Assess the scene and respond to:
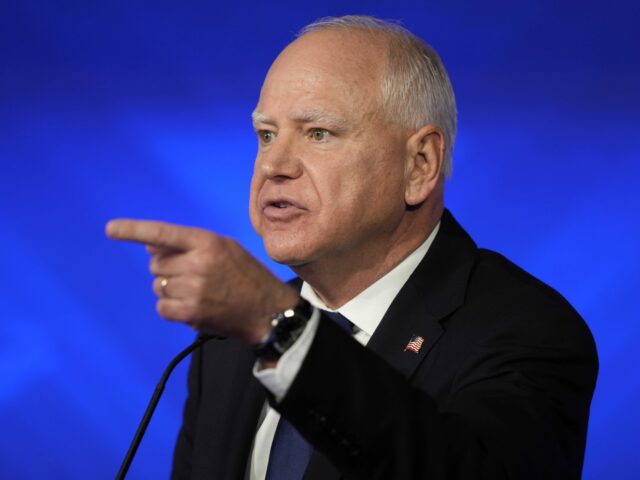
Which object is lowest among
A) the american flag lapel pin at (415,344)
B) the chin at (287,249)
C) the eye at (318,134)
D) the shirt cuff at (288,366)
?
the shirt cuff at (288,366)

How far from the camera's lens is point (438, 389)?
1.77 metres

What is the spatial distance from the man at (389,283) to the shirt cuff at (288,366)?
26cm

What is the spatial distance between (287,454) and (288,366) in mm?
721

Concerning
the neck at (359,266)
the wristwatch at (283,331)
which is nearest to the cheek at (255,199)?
the neck at (359,266)

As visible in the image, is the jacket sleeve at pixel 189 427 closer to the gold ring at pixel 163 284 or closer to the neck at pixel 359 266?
the neck at pixel 359 266

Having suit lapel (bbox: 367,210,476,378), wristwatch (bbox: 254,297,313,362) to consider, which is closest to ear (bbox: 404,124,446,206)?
suit lapel (bbox: 367,210,476,378)

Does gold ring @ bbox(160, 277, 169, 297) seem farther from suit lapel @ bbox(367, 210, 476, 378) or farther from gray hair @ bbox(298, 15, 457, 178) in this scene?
gray hair @ bbox(298, 15, 457, 178)

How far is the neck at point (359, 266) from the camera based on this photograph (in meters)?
2.01

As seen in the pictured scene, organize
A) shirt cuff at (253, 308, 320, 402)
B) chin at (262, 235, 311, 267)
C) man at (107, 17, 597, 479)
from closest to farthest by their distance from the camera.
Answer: shirt cuff at (253, 308, 320, 402)
man at (107, 17, 597, 479)
chin at (262, 235, 311, 267)

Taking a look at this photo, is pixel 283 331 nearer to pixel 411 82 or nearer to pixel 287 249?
pixel 287 249

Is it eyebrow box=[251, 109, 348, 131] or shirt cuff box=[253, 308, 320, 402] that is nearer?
shirt cuff box=[253, 308, 320, 402]

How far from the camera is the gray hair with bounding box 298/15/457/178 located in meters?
2.02

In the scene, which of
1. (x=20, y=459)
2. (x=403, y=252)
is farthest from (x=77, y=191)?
(x=403, y=252)

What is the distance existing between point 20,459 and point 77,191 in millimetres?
875
